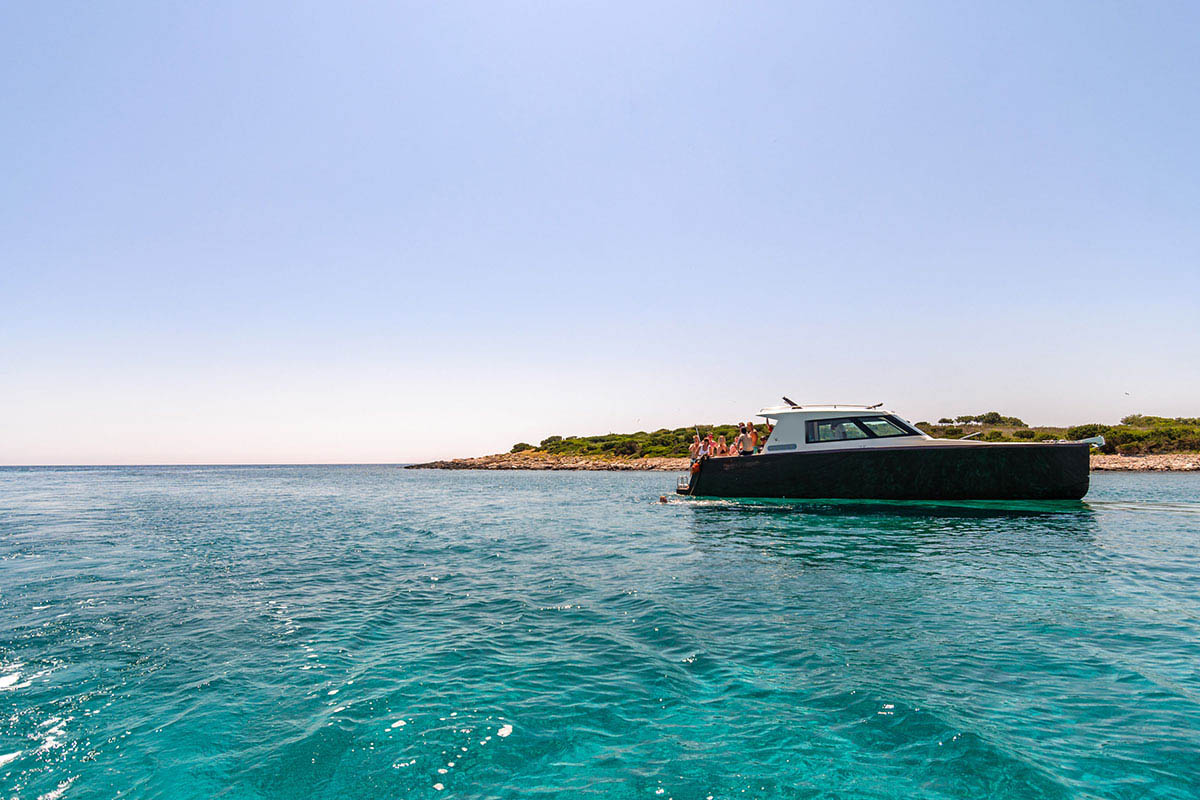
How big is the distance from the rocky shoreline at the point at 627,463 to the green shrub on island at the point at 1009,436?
2988mm

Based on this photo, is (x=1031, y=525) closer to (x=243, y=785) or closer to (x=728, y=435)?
(x=243, y=785)

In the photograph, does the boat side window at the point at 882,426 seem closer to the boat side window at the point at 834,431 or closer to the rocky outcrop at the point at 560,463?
the boat side window at the point at 834,431

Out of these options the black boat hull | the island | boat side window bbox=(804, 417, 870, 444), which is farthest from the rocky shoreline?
boat side window bbox=(804, 417, 870, 444)

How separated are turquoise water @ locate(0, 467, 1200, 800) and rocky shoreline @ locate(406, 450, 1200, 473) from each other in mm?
44068

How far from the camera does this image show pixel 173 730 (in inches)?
174

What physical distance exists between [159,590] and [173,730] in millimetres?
6291

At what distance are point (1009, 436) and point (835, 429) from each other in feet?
158

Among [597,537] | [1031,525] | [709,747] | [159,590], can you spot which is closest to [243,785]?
[709,747]

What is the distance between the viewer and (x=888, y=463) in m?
19.2

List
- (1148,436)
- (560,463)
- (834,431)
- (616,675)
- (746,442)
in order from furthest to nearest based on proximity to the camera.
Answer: (560,463) < (1148,436) < (746,442) < (834,431) < (616,675)

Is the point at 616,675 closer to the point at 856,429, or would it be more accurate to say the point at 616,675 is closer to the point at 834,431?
the point at 834,431

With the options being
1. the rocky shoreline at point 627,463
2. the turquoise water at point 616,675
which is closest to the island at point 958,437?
the rocky shoreline at point 627,463

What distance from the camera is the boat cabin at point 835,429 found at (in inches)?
765

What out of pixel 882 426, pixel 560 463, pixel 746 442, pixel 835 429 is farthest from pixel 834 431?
pixel 560 463
